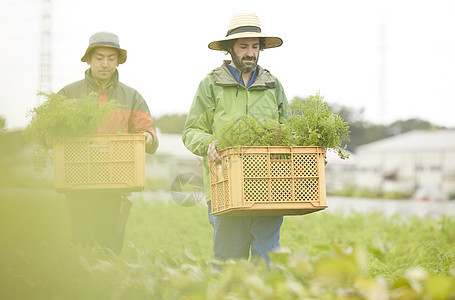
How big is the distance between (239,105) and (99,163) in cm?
102

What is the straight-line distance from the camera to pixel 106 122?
486 cm

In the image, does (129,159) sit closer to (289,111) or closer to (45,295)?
(289,111)

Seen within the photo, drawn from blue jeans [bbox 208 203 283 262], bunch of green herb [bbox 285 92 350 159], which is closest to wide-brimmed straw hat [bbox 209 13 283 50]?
bunch of green herb [bbox 285 92 350 159]

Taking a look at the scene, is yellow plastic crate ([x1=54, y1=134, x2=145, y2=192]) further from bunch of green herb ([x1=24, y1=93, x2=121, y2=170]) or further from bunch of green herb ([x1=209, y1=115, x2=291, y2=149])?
bunch of green herb ([x1=209, y1=115, x2=291, y2=149])

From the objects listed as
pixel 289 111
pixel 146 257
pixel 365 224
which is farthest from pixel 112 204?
pixel 365 224

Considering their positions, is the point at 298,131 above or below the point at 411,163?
above

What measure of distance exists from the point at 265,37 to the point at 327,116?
791 mm

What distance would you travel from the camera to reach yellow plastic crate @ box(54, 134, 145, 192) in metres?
4.46

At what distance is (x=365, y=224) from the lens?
10578mm

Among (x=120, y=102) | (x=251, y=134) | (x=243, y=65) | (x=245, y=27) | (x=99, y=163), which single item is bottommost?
(x=99, y=163)

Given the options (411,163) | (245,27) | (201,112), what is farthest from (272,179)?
(411,163)

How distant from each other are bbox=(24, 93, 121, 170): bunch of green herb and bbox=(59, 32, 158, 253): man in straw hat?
0.52ft

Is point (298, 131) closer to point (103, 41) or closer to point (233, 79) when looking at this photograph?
point (233, 79)

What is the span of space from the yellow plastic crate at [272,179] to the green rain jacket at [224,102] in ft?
1.72
